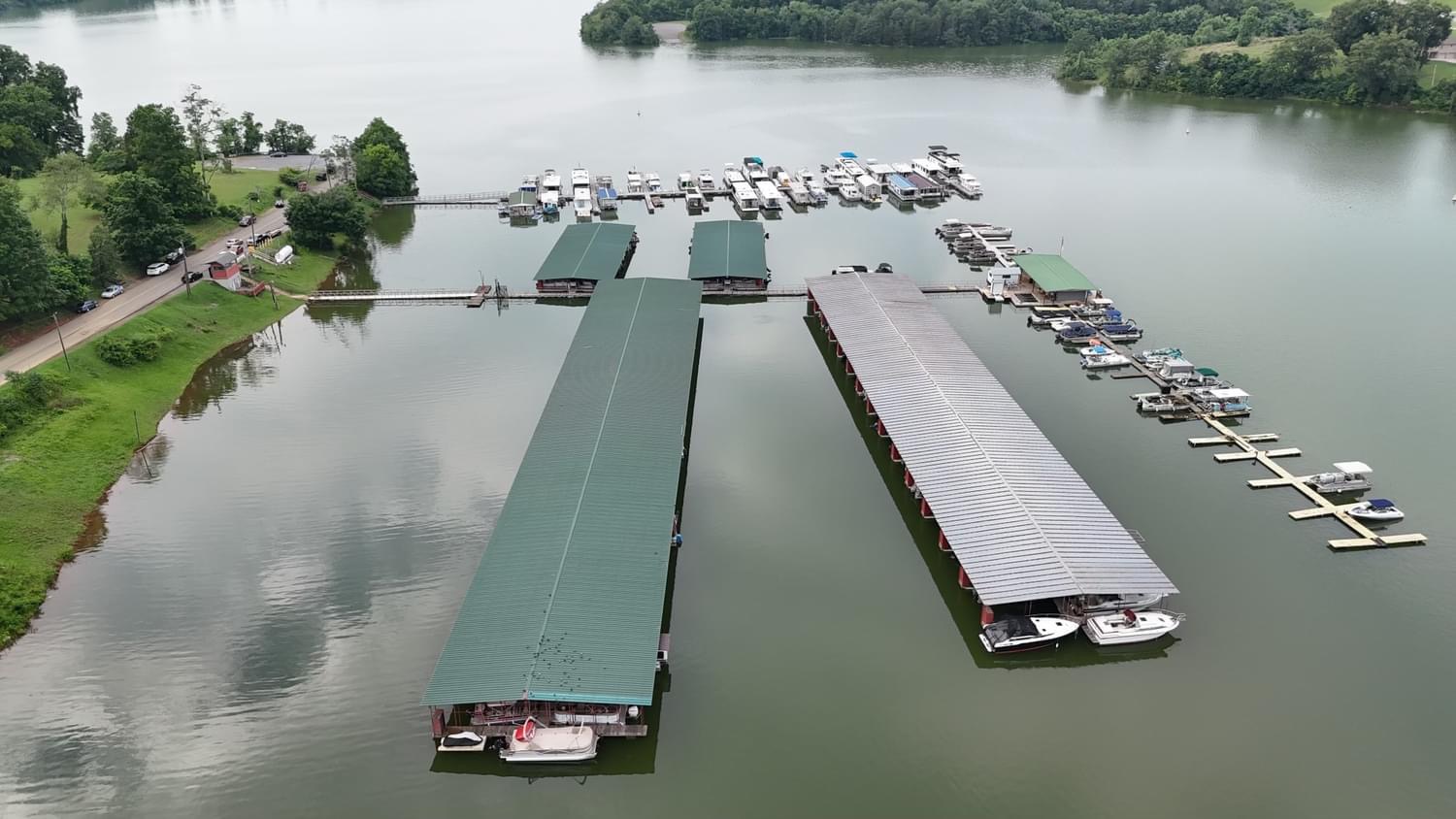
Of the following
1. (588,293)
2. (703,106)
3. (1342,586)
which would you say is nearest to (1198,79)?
(703,106)

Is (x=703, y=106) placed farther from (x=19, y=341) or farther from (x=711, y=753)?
(x=711, y=753)

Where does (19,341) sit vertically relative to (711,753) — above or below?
above

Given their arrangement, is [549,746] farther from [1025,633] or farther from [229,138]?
[229,138]

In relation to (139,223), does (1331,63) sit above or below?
above

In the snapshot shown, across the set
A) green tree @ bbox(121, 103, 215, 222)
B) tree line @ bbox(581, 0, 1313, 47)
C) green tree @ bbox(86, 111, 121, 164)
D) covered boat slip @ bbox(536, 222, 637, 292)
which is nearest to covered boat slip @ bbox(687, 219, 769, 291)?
covered boat slip @ bbox(536, 222, 637, 292)

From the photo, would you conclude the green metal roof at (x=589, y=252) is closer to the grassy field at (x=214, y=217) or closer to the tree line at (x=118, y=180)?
the tree line at (x=118, y=180)

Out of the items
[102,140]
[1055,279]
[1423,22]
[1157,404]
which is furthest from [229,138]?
[1423,22]

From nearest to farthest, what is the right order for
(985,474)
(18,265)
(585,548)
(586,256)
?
(585,548) < (985,474) < (18,265) < (586,256)

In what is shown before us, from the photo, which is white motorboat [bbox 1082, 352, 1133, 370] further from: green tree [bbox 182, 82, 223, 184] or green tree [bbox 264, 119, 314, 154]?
green tree [bbox 264, 119, 314, 154]

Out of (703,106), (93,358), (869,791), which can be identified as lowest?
(869,791)
